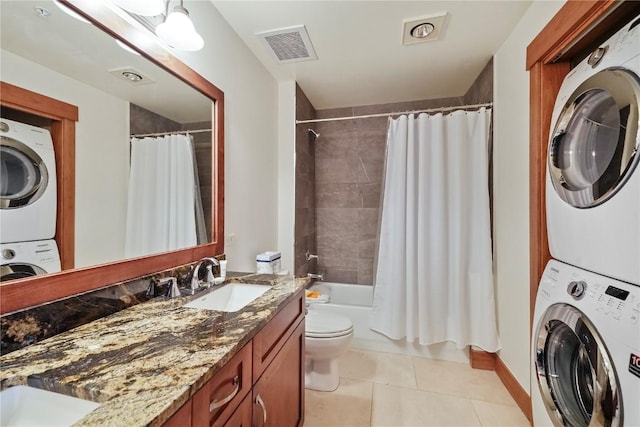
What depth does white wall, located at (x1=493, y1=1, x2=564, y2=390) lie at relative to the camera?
1560mm

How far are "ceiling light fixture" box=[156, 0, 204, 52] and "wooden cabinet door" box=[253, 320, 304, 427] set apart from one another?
1.33 m

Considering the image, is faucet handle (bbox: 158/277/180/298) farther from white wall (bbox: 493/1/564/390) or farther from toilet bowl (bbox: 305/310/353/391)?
white wall (bbox: 493/1/564/390)

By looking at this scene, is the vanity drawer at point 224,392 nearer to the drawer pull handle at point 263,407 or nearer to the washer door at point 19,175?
the drawer pull handle at point 263,407

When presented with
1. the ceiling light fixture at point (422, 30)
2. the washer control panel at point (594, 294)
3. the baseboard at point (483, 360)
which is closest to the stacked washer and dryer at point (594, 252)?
the washer control panel at point (594, 294)

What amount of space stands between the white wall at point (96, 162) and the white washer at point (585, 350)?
5.59 feet

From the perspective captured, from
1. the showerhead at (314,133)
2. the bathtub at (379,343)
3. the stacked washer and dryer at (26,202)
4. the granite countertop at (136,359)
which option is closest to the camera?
the granite countertop at (136,359)

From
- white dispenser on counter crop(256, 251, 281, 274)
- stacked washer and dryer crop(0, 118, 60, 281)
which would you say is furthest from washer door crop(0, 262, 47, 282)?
white dispenser on counter crop(256, 251, 281, 274)

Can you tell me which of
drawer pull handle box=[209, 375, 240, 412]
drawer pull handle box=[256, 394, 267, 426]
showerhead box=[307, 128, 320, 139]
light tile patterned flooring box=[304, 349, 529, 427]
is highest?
showerhead box=[307, 128, 320, 139]

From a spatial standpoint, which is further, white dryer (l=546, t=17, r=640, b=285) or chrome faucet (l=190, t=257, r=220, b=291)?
chrome faucet (l=190, t=257, r=220, b=291)

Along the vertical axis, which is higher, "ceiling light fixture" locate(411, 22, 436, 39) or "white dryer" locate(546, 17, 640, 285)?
"ceiling light fixture" locate(411, 22, 436, 39)

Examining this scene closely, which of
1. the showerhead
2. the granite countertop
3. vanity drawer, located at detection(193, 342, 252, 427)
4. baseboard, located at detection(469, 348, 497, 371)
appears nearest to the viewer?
the granite countertop

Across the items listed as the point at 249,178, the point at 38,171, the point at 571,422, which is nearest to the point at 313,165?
the point at 249,178

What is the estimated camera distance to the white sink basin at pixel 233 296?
123cm

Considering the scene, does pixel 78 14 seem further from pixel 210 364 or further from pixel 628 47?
pixel 628 47
